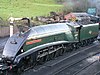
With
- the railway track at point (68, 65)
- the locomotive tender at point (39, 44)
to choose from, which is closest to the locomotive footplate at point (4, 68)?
the locomotive tender at point (39, 44)

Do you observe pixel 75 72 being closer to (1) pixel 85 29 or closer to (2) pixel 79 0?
(1) pixel 85 29

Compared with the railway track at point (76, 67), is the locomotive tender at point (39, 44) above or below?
above

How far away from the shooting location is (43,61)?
21328 mm

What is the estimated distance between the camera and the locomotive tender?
1767 cm

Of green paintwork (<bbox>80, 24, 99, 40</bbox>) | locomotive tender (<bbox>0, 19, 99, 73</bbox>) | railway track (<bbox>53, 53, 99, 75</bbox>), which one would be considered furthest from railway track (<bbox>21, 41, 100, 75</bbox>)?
green paintwork (<bbox>80, 24, 99, 40</bbox>)

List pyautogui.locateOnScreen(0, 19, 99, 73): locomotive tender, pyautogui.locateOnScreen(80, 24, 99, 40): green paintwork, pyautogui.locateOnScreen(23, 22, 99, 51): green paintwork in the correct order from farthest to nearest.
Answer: pyautogui.locateOnScreen(80, 24, 99, 40): green paintwork → pyautogui.locateOnScreen(23, 22, 99, 51): green paintwork → pyautogui.locateOnScreen(0, 19, 99, 73): locomotive tender

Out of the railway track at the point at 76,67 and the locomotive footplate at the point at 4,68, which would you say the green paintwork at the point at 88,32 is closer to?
the railway track at the point at 76,67

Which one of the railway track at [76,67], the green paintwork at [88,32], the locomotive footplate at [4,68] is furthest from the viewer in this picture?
the green paintwork at [88,32]

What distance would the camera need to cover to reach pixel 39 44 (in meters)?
19.9

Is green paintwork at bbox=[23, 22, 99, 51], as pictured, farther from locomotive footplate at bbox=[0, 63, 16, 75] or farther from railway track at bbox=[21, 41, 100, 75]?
locomotive footplate at bbox=[0, 63, 16, 75]

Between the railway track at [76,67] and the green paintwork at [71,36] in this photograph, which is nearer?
the railway track at [76,67]

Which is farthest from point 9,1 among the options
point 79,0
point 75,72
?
point 75,72

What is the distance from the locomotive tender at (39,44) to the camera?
58.0ft

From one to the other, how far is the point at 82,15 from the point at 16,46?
25894 mm
